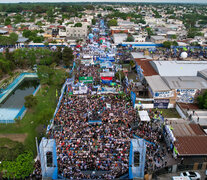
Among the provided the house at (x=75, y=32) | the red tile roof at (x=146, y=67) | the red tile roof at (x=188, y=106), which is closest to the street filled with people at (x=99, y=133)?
the red tile roof at (x=188, y=106)

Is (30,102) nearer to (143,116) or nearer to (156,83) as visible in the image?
(143,116)

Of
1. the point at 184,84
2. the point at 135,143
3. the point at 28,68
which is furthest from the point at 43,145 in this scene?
the point at 28,68

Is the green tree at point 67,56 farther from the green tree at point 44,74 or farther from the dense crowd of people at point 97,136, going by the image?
the dense crowd of people at point 97,136

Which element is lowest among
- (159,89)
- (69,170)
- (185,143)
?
(69,170)

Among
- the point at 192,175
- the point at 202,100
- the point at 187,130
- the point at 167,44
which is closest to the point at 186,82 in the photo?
the point at 202,100

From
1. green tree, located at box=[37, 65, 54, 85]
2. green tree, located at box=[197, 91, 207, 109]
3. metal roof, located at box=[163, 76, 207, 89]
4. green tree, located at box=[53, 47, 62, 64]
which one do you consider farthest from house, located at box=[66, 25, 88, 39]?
green tree, located at box=[197, 91, 207, 109]

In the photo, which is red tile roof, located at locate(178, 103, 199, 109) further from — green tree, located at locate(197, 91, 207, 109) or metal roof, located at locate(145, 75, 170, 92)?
metal roof, located at locate(145, 75, 170, 92)

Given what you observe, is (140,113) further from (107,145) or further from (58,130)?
(58,130)
